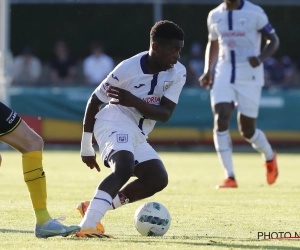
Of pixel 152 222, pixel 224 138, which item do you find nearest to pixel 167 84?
pixel 152 222

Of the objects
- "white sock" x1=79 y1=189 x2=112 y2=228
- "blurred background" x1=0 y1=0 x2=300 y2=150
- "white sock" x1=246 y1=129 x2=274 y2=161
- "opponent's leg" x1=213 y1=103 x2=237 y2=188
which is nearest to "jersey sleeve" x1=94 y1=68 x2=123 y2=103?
"white sock" x1=79 y1=189 x2=112 y2=228

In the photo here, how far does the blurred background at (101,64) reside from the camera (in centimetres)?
2002

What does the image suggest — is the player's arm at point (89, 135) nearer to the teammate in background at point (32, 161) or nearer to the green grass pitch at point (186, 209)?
the teammate in background at point (32, 161)

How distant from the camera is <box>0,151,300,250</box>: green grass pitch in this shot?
647cm

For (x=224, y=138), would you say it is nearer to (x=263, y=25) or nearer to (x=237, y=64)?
(x=237, y=64)

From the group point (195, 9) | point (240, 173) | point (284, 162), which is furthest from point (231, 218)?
point (195, 9)

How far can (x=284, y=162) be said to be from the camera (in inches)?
648

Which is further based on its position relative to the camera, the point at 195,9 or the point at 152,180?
the point at 195,9

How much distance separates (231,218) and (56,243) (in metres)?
2.28

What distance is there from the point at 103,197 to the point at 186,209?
2472mm

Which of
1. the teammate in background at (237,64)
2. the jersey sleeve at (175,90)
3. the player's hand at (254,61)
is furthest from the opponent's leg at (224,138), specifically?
the jersey sleeve at (175,90)

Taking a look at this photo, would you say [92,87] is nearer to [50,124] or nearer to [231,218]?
[50,124]

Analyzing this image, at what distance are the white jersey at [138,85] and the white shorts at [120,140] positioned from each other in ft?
0.23

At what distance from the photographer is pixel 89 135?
7.30m
